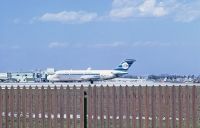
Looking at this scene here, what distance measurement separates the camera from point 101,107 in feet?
43.5

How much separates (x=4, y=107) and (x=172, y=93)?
503cm

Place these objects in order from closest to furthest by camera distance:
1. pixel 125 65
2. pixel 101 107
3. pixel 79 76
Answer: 1. pixel 101 107
2. pixel 79 76
3. pixel 125 65

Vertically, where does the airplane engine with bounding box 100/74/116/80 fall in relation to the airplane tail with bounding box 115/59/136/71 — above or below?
below

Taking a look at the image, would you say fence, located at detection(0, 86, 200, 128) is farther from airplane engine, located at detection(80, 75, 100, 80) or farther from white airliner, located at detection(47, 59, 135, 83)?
airplane engine, located at detection(80, 75, 100, 80)

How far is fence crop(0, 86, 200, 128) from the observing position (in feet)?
42.3

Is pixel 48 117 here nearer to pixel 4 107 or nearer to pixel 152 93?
pixel 4 107

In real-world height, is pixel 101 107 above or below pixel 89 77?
above

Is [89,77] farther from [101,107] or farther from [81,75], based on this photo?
[101,107]

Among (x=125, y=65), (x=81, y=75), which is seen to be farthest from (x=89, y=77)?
(x=125, y=65)

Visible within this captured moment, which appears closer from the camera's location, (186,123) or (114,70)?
(186,123)

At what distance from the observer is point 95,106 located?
1329 cm

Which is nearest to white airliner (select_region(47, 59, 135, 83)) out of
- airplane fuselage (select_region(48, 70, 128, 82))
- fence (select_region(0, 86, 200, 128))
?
airplane fuselage (select_region(48, 70, 128, 82))

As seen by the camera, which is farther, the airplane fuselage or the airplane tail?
the airplane tail

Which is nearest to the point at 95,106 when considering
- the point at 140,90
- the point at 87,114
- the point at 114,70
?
the point at 87,114
